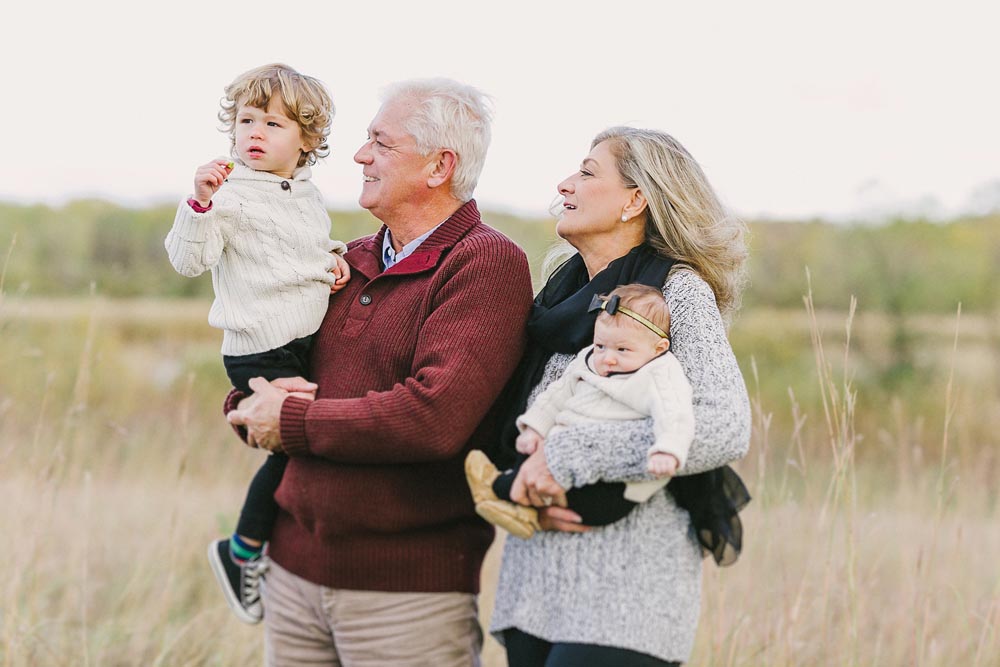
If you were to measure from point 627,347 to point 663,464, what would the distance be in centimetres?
29

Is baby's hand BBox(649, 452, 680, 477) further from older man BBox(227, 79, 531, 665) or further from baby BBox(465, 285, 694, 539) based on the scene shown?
older man BBox(227, 79, 531, 665)

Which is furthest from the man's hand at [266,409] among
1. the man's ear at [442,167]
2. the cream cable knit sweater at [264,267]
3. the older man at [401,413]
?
the man's ear at [442,167]

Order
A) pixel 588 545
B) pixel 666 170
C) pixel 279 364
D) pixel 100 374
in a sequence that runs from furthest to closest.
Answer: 1. pixel 100 374
2. pixel 279 364
3. pixel 666 170
4. pixel 588 545

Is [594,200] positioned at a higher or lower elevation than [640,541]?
higher

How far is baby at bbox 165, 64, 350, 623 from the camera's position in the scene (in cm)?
259

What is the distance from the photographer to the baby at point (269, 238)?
2.59 m

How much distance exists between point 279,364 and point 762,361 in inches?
375

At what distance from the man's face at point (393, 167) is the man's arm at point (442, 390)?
0.26m

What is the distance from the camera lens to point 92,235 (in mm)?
15617

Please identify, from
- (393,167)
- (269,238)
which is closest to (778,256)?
(393,167)

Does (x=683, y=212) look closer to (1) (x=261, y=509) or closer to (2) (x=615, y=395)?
(2) (x=615, y=395)

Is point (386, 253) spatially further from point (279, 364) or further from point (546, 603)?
point (546, 603)

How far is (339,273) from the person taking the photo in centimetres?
272

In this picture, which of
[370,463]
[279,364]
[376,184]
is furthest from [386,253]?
[370,463]
